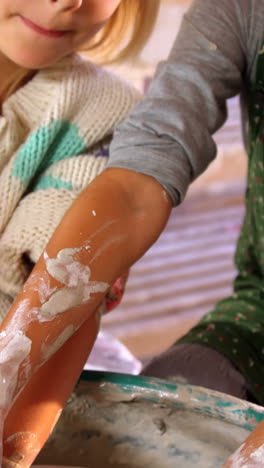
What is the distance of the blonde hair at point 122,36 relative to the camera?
106cm

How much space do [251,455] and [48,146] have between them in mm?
536

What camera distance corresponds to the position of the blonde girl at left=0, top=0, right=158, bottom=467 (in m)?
0.76

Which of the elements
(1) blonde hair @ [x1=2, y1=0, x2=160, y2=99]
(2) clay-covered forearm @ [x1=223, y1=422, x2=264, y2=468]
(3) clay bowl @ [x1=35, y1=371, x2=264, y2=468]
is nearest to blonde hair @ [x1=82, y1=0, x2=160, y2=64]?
(1) blonde hair @ [x1=2, y1=0, x2=160, y2=99]

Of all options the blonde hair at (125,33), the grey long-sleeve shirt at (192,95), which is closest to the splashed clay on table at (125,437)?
the grey long-sleeve shirt at (192,95)

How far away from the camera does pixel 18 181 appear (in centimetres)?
100

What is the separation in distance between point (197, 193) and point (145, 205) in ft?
5.73

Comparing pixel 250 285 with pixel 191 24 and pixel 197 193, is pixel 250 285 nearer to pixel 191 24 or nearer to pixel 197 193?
pixel 191 24

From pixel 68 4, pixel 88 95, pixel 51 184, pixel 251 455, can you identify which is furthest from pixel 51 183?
pixel 251 455

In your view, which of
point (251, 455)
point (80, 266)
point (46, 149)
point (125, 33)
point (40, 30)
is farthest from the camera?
point (125, 33)

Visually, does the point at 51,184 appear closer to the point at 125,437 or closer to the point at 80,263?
the point at 80,263

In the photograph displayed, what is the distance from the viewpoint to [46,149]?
3.33 ft

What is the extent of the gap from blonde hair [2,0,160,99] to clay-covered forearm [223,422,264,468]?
2.04 feet

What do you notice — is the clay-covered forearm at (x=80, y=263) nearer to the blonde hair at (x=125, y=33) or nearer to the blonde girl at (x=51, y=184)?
the blonde girl at (x=51, y=184)

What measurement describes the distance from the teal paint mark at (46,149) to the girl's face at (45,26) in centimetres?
10
